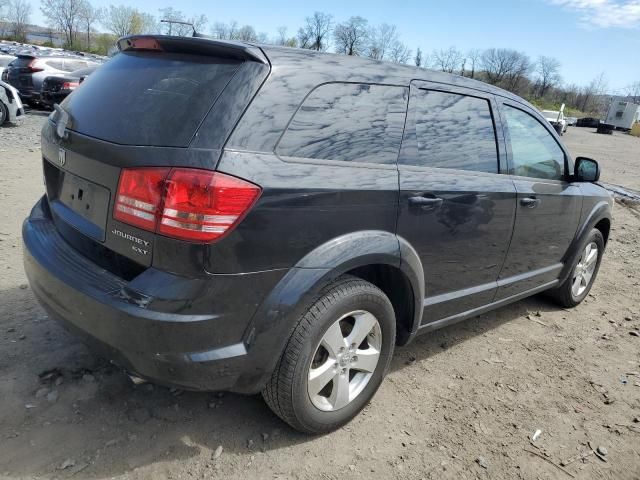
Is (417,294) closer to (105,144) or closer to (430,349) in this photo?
(430,349)

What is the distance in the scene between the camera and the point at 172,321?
193 cm

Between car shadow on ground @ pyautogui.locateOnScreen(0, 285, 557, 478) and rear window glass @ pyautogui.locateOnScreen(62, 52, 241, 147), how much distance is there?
1.37 meters

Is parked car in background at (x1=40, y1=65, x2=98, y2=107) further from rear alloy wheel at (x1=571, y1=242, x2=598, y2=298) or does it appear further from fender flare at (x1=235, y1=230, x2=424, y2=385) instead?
fender flare at (x1=235, y1=230, x2=424, y2=385)

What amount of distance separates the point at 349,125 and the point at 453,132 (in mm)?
861

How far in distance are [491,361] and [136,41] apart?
2976mm

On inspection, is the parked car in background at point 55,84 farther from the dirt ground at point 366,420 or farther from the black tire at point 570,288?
the black tire at point 570,288

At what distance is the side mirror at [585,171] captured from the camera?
3.93 meters

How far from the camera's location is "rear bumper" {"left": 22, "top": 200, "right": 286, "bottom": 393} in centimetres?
194

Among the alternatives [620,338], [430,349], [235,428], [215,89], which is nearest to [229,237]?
[215,89]

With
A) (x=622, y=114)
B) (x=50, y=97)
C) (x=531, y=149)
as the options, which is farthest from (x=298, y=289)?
(x=622, y=114)

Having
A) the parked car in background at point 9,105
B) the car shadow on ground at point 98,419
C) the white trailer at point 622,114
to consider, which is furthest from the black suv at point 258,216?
the white trailer at point 622,114

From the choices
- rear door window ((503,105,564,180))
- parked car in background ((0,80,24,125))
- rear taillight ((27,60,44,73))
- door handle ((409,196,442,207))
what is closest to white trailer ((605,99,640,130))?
rear taillight ((27,60,44,73))

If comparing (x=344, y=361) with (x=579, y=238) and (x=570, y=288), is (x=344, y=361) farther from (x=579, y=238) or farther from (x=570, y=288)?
(x=570, y=288)

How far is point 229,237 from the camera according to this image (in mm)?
1929
